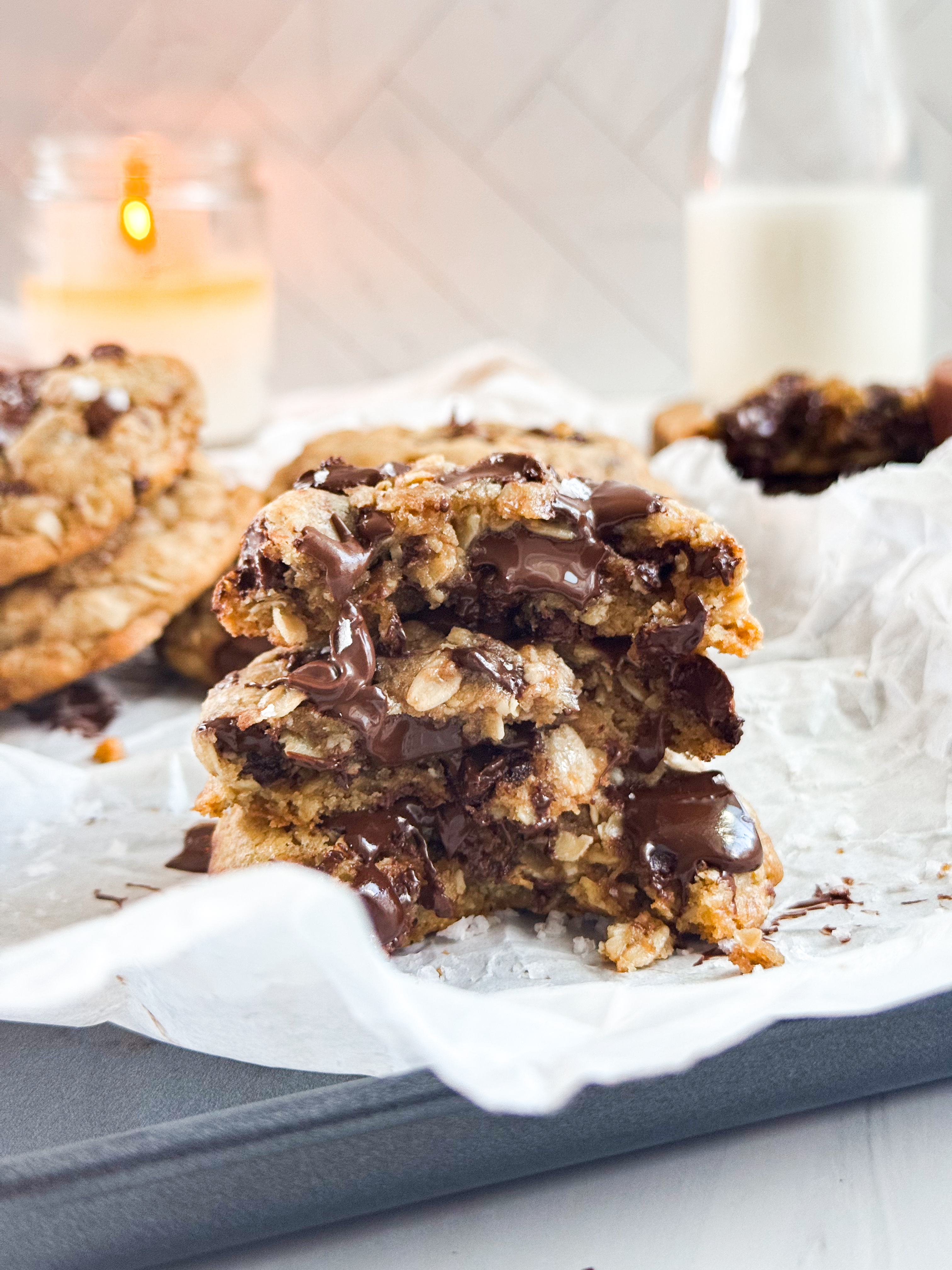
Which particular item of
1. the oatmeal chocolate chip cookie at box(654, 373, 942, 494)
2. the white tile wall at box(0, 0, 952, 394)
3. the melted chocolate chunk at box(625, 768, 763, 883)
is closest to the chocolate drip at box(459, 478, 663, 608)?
the melted chocolate chunk at box(625, 768, 763, 883)

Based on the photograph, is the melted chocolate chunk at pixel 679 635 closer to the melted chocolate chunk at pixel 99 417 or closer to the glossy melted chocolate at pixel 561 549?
the glossy melted chocolate at pixel 561 549

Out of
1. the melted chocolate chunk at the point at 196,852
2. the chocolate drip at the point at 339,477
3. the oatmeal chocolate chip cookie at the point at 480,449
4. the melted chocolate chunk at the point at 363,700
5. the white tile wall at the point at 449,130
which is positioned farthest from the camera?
the white tile wall at the point at 449,130

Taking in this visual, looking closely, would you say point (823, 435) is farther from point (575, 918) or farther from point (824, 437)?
point (575, 918)

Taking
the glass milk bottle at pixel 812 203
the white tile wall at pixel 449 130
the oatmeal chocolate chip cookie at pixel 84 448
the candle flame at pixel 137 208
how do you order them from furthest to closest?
the white tile wall at pixel 449 130 < the glass milk bottle at pixel 812 203 < the candle flame at pixel 137 208 < the oatmeal chocolate chip cookie at pixel 84 448

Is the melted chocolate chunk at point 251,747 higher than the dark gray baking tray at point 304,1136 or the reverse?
higher


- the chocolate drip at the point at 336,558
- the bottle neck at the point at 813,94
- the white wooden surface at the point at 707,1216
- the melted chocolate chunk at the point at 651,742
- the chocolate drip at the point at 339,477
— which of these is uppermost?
the bottle neck at the point at 813,94

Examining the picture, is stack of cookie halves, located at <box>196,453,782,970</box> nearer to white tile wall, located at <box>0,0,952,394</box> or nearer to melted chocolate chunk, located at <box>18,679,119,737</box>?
melted chocolate chunk, located at <box>18,679,119,737</box>

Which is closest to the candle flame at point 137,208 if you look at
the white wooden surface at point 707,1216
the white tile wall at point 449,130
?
the white tile wall at point 449,130
